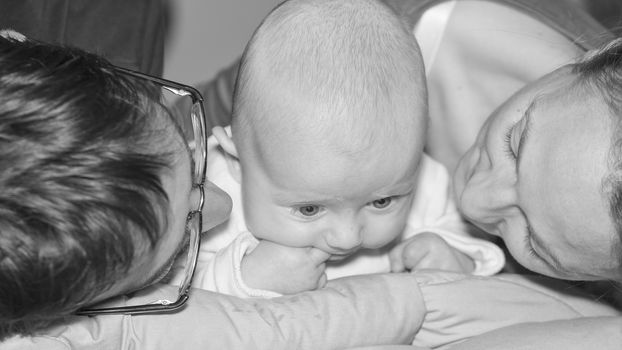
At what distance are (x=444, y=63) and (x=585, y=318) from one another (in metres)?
0.60

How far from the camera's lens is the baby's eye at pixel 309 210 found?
119 centimetres

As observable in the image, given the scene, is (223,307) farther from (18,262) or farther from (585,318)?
(585,318)

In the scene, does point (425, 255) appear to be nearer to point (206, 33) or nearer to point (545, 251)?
point (545, 251)

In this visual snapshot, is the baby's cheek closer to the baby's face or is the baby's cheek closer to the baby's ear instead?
the baby's face

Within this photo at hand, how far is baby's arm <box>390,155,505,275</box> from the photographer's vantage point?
138 centimetres

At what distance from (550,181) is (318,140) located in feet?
1.04

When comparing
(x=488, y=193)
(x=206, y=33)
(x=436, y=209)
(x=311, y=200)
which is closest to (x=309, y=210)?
(x=311, y=200)

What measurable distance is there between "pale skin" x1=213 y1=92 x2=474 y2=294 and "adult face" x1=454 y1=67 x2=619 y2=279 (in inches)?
5.1

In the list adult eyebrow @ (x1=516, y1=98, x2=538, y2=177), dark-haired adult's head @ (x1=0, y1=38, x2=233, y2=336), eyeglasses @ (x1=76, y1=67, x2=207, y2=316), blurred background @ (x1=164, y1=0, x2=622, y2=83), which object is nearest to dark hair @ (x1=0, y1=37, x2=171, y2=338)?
dark-haired adult's head @ (x1=0, y1=38, x2=233, y2=336)

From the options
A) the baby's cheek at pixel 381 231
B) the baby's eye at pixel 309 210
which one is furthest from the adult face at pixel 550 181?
the baby's eye at pixel 309 210

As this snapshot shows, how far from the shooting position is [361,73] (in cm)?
108

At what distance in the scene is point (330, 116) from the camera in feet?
3.55

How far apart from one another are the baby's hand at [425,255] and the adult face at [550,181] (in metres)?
0.14

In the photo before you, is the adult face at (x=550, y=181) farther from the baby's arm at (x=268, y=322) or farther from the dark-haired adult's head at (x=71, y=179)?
the dark-haired adult's head at (x=71, y=179)
